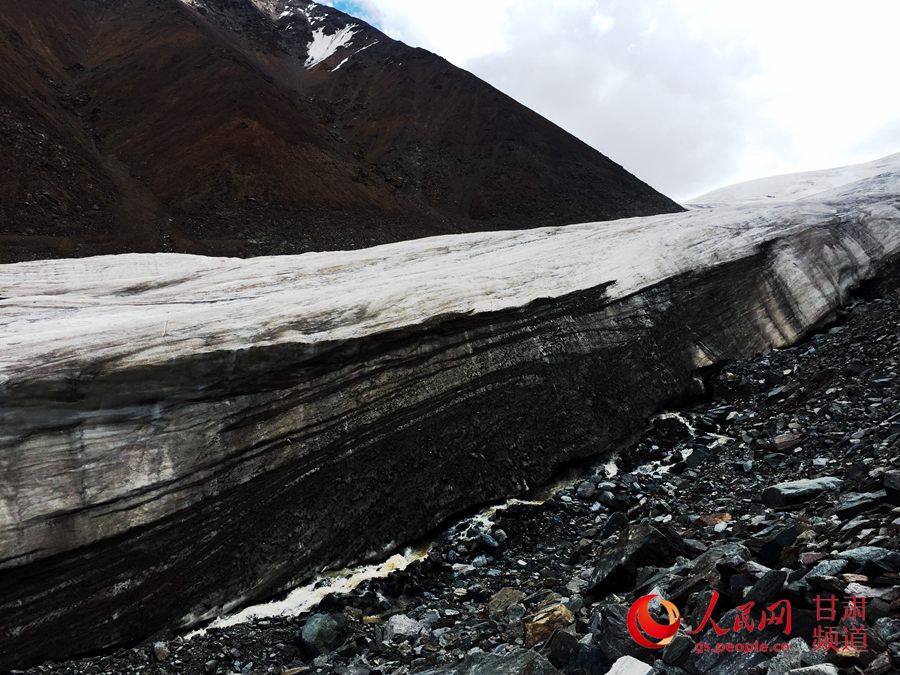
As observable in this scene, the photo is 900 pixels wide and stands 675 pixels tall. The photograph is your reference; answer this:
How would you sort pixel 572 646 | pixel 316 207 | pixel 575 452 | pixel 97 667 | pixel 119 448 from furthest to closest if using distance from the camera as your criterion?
pixel 316 207
pixel 575 452
pixel 119 448
pixel 97 667
pixel 572 646

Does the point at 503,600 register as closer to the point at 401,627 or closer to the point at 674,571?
the point at 401,627

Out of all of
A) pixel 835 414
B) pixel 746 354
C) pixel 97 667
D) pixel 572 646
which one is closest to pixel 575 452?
pixel 835 414

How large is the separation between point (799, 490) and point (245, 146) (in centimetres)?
4254

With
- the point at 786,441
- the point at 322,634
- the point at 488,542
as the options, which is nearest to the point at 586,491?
the point at 488,542

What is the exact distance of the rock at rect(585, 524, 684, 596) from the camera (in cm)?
593

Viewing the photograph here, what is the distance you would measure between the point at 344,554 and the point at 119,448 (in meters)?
3.10

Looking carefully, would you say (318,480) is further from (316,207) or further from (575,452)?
(316,207)

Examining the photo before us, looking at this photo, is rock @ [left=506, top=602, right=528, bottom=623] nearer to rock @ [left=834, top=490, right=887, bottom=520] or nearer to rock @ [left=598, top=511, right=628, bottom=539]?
rock @ [left=598, top=511, right=628, bottom=539]

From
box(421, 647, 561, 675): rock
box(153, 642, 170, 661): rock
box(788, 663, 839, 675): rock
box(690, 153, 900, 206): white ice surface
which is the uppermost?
box(690, 153, 900, 206): white ice surface

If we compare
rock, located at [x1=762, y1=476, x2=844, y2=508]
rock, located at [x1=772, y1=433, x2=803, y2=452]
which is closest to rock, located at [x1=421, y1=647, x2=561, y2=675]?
rock, located at [x1=762, y1=476, x2=844, y2=508]

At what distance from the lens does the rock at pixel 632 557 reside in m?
5.93

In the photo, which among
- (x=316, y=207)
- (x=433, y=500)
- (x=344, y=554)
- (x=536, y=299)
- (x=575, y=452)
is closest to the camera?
(x=344, y=554)

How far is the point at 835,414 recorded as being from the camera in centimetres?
921

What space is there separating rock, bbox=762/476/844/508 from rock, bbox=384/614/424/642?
440 cm
